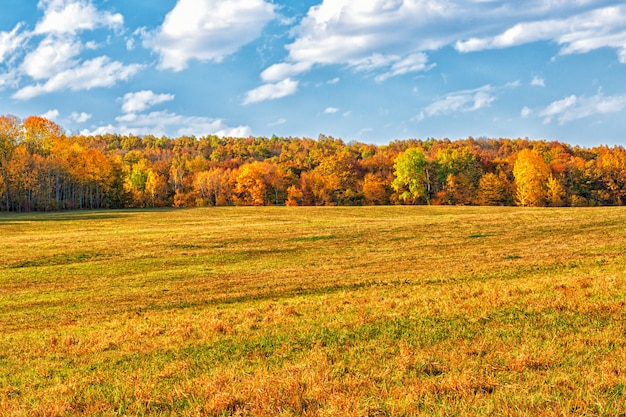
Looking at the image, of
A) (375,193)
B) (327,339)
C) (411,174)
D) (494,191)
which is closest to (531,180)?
(494,191)

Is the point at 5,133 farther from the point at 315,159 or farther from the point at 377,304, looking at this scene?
the point at 377,304

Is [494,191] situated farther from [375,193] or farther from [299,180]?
[299,180]

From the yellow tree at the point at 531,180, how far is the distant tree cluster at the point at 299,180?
0.60 ft

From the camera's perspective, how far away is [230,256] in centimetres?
3138

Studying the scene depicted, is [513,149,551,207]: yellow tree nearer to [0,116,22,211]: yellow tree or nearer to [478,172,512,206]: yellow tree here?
[478,172,512,206]: yellow tree

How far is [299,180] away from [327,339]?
10992 cm

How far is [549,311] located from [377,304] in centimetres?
436

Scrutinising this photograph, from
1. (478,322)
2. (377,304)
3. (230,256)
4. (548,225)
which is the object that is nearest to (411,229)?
(548,225)

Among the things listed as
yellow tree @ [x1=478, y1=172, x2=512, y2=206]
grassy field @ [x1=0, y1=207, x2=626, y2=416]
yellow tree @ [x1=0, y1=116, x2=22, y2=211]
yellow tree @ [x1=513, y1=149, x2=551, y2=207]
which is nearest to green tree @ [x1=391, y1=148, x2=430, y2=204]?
yellow tree @ [x1=478, y1=172, x2=512, y2=206]

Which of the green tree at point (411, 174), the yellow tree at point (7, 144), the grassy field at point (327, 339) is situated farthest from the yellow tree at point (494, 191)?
the yellow tree at point (7, 144)

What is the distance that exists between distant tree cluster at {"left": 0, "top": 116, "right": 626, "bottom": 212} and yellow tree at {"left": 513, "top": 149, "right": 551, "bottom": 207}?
18 centimetres

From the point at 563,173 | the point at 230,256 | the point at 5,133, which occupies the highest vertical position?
the point at 5,133

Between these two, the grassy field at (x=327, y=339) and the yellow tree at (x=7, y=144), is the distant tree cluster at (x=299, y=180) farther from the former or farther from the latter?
the grassy field at (x=327, y=339)

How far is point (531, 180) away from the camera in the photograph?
95.8m
